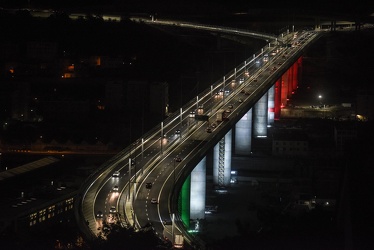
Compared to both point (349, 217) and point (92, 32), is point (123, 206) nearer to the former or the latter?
point (349, 217)

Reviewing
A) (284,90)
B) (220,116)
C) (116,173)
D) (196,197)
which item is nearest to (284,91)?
(284,90)

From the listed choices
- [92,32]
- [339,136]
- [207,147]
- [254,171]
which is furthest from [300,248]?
[92,32]

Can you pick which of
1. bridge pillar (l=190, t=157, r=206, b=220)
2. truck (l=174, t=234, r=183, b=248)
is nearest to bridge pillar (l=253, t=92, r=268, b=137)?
bridge pillar (l=190, t=157, r=206, b=220)

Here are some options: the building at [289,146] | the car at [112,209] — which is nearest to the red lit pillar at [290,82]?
the building at [289,146]

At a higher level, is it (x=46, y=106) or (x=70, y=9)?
(x=70, y=9)

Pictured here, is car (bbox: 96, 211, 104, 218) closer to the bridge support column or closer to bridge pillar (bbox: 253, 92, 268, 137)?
bridge pillar (bbox: 253, 92, 268, 137)

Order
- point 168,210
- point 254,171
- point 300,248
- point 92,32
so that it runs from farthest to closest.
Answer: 1. point 92,32
2. point 254,171
3. point 168,210
4. point 300,248

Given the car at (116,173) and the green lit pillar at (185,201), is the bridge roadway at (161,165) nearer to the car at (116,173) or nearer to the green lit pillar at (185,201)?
the car at (116,173)
